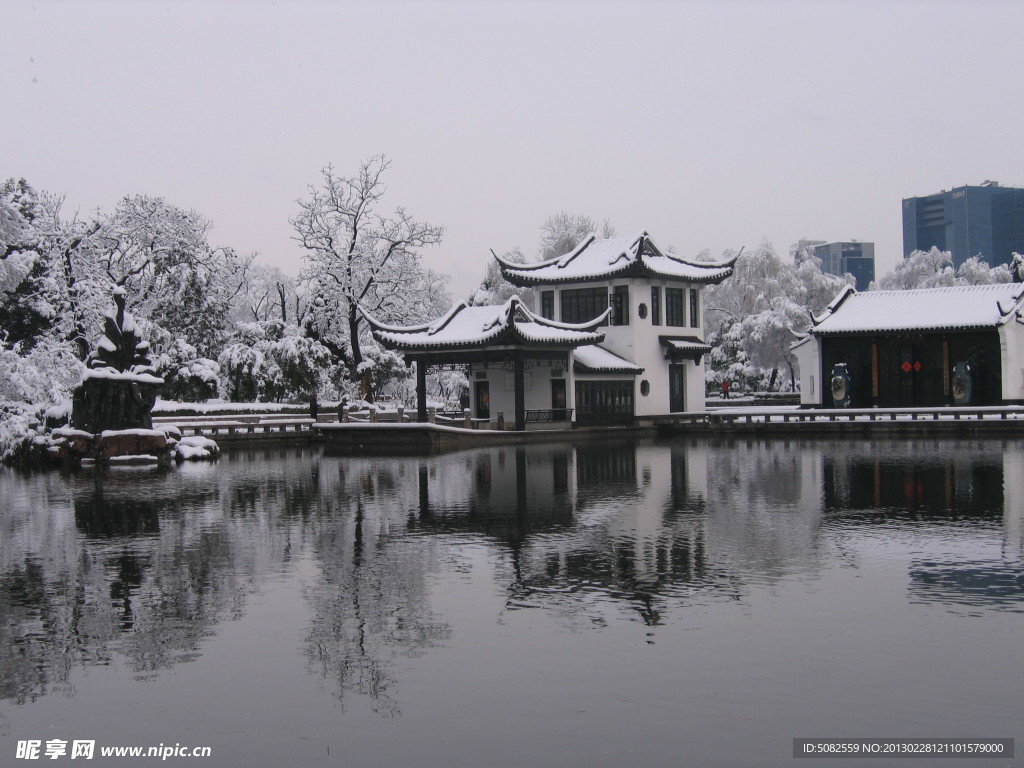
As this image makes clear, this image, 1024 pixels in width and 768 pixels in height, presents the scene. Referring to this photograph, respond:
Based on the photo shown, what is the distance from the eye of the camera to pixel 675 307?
1875 inches

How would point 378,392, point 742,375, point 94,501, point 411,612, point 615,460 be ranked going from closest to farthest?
point 411,612, point 94,501, point 615,460, point 378,392, point 742,375

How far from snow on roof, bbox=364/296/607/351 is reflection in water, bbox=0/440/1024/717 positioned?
12.1 m

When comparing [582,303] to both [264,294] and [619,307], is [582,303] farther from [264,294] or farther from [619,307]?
[264,294]

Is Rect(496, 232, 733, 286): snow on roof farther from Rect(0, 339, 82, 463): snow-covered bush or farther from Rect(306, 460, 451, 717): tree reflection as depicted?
Rect(306, 460, 451, 717): tree reflection

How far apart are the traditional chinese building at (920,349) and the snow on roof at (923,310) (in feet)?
0.13

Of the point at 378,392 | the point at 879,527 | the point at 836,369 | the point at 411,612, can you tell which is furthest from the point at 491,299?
the point at 411,612

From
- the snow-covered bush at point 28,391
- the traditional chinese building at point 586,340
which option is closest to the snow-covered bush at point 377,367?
the traditional chinese building at point 586,340

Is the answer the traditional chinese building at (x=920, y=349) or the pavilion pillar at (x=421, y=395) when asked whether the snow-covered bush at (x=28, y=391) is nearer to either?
the pavilion pillar at (x=421, y=395)

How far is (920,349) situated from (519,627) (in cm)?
3803

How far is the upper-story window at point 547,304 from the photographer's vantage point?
47.2m

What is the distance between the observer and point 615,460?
28938 mm

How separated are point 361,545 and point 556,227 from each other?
56285 millimetres

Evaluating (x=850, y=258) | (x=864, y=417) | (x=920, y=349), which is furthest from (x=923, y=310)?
(x=850, y=258)

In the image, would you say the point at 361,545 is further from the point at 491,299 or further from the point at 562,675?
the point at 491,299
